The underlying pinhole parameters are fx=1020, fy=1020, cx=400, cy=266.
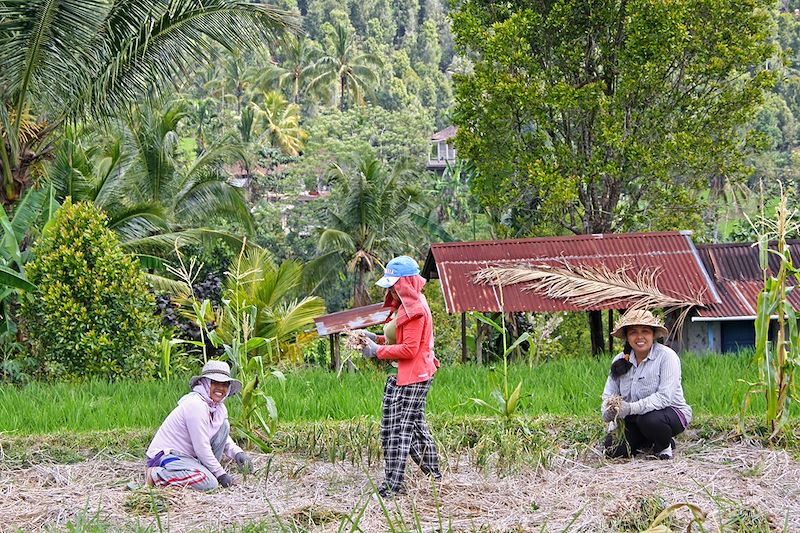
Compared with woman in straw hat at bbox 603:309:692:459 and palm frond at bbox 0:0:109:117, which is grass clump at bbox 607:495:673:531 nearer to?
woman in straw hat at bbox 603:309:692:459

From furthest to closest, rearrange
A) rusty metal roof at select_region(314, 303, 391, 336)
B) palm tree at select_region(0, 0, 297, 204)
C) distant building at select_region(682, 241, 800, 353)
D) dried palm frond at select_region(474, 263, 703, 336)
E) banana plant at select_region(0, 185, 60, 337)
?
distant building at select_region(682, 241, 800, 353), palm tree at select_region(0, 0, 297, 204), rusty metal roof at select_region(314, 303, 391, 336), dried palm frond at select_region(474, 263, 703, 336), banana plant at select_region(0, 185, 60, 337)

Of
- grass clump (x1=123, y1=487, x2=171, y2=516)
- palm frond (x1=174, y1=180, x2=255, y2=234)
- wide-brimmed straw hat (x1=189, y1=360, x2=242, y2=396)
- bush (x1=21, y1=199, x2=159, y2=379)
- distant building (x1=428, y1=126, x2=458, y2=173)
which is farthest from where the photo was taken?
distant building (x1=428, y1=126, x2=458, y2=173)

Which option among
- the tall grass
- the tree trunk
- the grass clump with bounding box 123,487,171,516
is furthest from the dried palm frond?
the grass clump with bounding box 123,487,171,516

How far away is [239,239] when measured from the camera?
17.6 meters

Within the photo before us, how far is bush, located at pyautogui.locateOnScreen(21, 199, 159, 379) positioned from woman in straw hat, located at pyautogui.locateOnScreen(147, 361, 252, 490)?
531cm

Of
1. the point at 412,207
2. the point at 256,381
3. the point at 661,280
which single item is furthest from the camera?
the point at 412,207

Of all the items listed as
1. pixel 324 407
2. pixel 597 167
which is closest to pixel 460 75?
pixel 597 167

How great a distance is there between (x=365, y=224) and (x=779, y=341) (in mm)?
20005

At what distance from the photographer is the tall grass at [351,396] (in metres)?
8.20

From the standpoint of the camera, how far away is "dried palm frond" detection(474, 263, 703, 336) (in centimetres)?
1155

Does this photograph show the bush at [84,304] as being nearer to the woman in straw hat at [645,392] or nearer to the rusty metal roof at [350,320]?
the rusty metal roof at [350,320]

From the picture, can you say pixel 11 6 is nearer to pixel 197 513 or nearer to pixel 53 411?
pixel 53 411

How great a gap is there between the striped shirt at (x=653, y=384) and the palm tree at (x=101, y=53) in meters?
7.39

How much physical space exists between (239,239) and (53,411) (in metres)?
9.32
